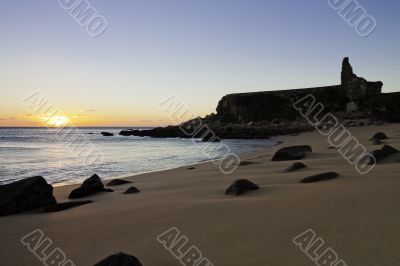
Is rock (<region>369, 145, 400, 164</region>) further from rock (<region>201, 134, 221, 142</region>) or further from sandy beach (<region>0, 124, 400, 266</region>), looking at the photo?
rock (<region>201, 134, 221, 142</region>)

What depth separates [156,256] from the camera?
4410 millimetres

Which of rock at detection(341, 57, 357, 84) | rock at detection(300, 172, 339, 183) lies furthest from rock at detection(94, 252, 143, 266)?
rock at detection(341, 57, 357, 84)

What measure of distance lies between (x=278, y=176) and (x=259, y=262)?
232 inches

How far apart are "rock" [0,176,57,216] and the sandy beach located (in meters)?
0.40

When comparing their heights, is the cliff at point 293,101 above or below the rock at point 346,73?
below

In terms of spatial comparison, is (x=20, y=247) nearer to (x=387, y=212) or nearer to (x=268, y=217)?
(x=268, y=217)

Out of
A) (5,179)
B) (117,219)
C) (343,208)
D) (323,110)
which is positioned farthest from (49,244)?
(323,110)

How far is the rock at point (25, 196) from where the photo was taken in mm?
7934

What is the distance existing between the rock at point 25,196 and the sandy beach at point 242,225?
0.40m

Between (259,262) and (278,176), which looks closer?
(259,262)

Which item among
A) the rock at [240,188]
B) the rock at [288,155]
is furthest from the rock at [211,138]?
the rock at [240,188]

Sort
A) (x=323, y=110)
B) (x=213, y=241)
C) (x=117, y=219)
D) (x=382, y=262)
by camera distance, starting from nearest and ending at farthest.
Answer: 1. (x=382, y=262)
2. (x=213, y=241)
3. (x=117, y=219)
4. (x=323, y=110)

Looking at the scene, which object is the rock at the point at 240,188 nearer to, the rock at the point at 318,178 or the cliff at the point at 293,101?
the rock at the point at 318,178

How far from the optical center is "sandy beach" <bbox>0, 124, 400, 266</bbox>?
4152mm
